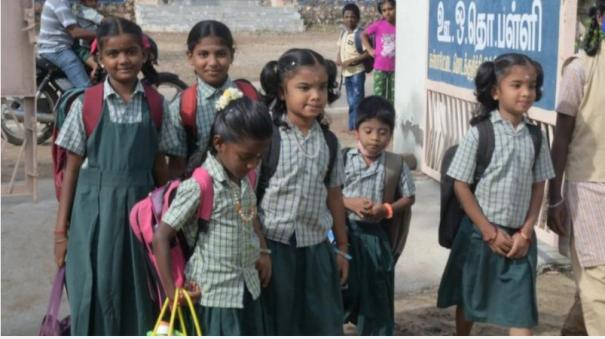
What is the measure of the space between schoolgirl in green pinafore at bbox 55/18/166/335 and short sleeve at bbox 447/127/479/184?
3.73ft

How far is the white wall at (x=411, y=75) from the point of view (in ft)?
25.4

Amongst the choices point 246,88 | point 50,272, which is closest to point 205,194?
point 246,88

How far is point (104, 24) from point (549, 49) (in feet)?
8.99

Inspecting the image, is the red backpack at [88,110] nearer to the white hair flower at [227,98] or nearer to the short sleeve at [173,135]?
the short sleeve at [173,135]

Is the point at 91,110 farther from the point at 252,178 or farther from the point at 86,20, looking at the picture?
the point at 86,20

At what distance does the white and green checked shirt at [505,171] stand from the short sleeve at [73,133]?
1.40 meters

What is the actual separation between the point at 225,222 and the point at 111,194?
557 millimetres

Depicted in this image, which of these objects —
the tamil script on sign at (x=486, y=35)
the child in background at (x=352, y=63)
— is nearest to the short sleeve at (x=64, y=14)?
the tamil script on sign at (x=486, y=35)

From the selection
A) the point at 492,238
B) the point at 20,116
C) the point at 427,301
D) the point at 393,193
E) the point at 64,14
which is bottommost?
the point at 427,301

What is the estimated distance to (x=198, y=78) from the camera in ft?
12.1

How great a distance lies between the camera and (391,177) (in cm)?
400

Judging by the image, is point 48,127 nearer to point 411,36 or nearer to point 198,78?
point 411,36

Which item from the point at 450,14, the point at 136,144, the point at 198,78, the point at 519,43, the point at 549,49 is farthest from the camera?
the point at 450,14

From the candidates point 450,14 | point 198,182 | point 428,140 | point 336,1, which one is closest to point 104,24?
point 198,182
